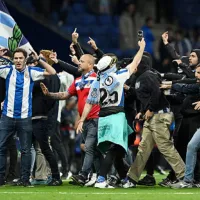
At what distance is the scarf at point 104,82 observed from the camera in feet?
49.8

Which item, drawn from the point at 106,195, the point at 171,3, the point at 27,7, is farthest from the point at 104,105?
the point at 171,3

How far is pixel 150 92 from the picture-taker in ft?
50.4

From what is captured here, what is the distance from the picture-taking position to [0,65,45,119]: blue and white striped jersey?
15.5 m

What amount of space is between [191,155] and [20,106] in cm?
253

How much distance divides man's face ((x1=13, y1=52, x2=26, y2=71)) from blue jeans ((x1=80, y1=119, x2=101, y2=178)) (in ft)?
4.17

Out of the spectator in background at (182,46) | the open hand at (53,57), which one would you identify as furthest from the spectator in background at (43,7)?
the open hand at (53,57)

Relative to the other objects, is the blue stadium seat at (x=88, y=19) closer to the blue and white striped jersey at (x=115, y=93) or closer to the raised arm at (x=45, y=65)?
the raised arm at (x=45, y=65)

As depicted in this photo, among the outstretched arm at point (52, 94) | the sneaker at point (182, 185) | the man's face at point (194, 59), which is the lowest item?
the sneaker at point (182, 185)

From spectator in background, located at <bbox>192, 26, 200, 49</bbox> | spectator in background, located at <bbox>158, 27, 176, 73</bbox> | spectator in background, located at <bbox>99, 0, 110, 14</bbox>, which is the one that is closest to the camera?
spectator in background, located at <bbox>158, 27, 176, 73</bbox>

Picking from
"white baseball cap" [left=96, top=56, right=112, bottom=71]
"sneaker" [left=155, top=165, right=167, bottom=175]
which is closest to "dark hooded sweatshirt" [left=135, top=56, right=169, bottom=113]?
"white baseball cap" [left=96, top=56, right=112, bottom=71]

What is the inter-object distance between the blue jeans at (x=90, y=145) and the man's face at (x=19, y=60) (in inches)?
50.0

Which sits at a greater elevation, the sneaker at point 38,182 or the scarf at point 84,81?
the scarf at point 84,81

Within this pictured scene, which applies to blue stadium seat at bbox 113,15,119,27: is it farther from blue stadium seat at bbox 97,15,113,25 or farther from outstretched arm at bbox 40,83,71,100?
outstretched arm at bbox 40,83,71,100

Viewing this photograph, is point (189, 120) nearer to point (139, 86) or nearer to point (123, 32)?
point (139, 86)
